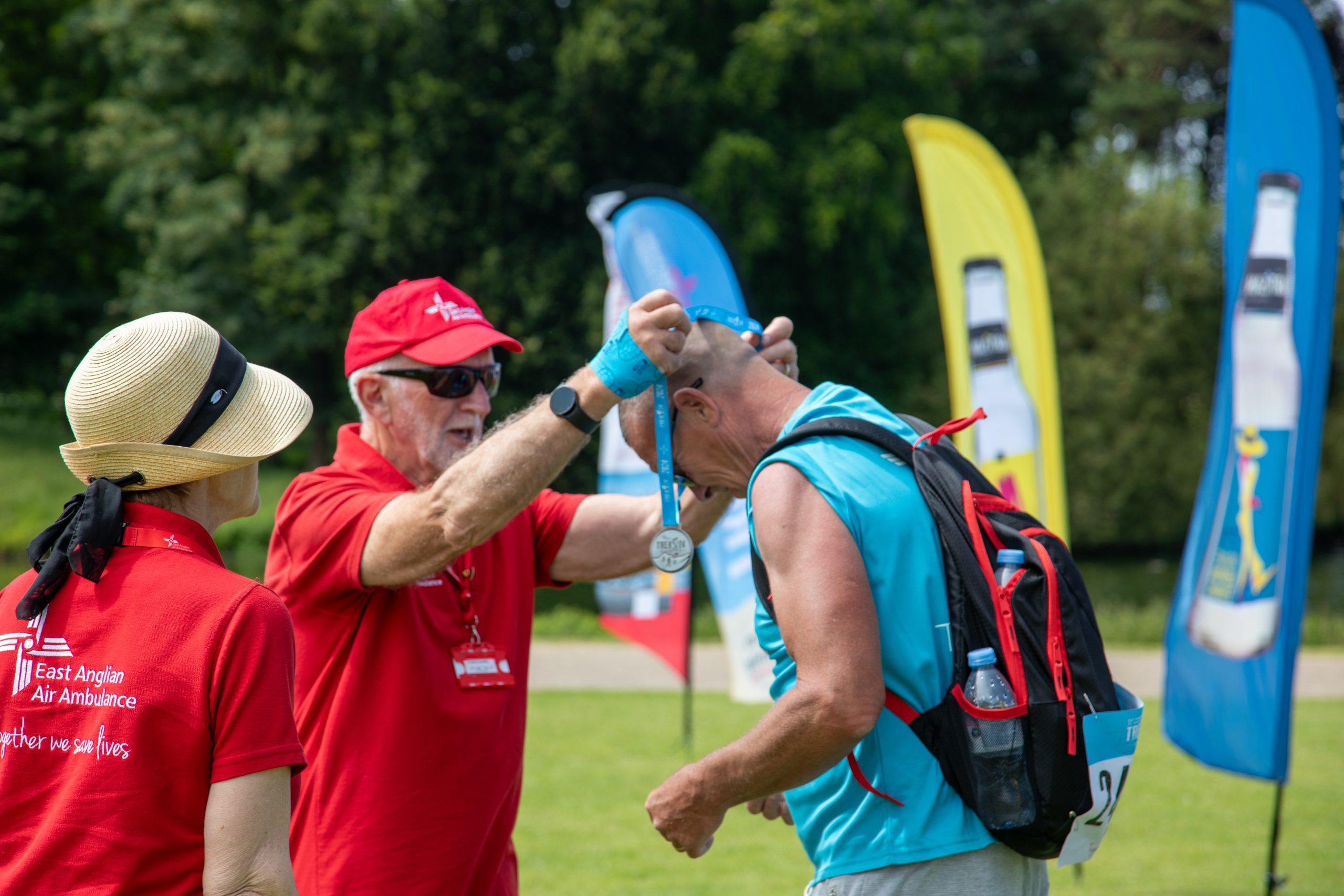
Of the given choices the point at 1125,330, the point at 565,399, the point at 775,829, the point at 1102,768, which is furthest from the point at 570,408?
the point at 1125,330

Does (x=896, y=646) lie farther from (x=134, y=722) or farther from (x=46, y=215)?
(x=46, y=215)

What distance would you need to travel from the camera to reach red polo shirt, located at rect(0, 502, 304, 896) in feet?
5.56

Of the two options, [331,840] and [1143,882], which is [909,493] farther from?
[1143,882]

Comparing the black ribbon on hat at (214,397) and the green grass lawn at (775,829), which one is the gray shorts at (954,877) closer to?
the black ribbon on hat at (214,397)

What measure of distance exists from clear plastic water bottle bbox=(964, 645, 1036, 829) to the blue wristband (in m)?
0.76

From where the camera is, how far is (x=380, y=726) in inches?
98.0

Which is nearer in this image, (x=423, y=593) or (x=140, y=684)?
(x=140, y=684)

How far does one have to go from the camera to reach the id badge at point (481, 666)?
259 centimetres

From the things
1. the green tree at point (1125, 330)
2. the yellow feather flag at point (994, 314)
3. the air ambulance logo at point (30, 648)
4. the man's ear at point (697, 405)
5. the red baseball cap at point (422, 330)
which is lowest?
the green tree at point (1125, 330)

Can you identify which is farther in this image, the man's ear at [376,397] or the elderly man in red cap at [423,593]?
the man's ear at [376,397]

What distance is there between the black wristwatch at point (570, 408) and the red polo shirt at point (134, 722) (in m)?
0.73

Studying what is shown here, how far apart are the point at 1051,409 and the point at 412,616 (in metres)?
4.99

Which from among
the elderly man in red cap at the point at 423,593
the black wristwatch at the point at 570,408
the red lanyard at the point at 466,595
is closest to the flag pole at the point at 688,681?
the elderly man in red cap at the point at 423,593

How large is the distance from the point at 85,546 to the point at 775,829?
585cm
